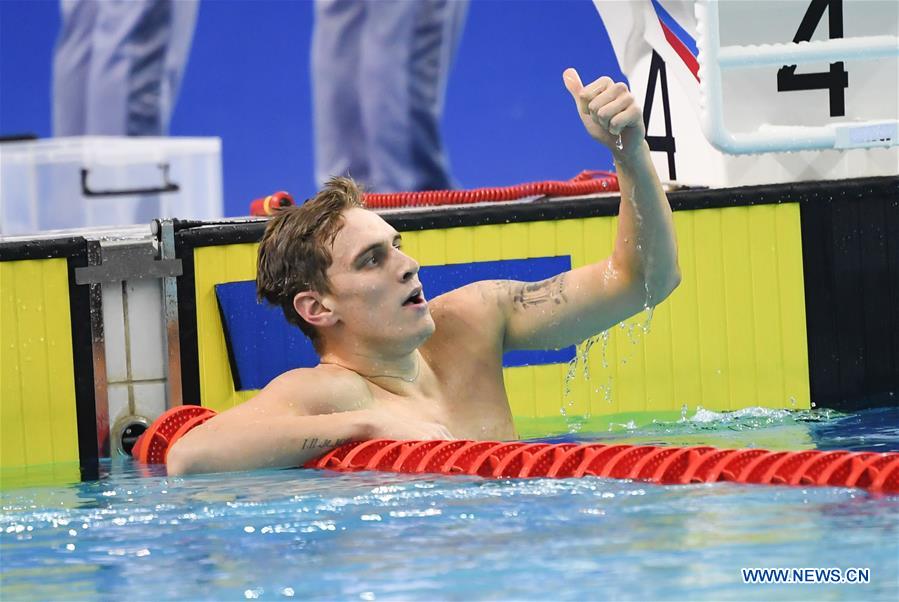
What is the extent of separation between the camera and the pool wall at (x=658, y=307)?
3965 millimetres

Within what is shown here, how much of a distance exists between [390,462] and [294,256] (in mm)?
504

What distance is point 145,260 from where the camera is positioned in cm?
392

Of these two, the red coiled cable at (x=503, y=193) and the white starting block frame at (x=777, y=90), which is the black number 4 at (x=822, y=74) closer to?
the white starting block frame at (x=777, y=90)

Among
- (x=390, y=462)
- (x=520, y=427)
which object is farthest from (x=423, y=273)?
(x=390, y=462)

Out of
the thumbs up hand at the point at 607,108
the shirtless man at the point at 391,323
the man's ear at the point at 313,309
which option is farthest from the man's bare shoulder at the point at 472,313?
the thumbs up hand at the point at 607,108

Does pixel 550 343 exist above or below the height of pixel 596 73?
below

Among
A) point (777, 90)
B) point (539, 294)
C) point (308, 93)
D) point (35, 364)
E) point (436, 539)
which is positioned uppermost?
point (308, 93)

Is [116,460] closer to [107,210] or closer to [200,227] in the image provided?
[200,227]

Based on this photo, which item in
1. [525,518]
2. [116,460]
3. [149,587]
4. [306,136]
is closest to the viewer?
[149,587]

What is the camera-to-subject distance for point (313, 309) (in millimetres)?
3211

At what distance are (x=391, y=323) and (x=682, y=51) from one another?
5.62ft

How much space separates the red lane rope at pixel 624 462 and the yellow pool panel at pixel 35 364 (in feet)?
3.43

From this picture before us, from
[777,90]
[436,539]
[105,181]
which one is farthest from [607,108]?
[105,181]

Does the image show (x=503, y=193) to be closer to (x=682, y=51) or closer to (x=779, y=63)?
(x=682, y=51)
